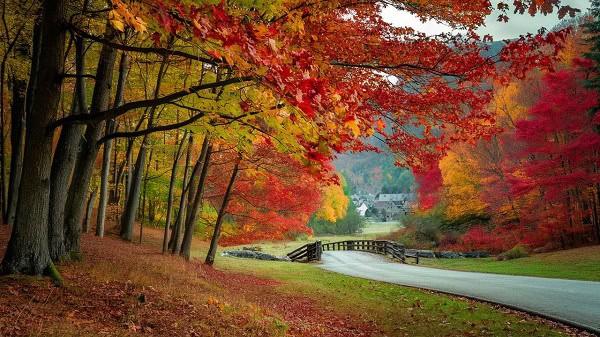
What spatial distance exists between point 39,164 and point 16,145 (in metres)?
10.0

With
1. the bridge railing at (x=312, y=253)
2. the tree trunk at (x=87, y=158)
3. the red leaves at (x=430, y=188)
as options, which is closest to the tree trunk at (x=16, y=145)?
the tree trunk at (x=87, y=158)

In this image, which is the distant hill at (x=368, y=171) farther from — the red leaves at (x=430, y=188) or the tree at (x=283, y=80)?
the tree at (x=283, y=80)

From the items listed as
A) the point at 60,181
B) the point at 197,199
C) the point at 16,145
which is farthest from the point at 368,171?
the point at 60,181

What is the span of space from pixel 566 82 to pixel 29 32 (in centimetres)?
2418

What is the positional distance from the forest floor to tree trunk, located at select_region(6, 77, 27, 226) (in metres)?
3.56

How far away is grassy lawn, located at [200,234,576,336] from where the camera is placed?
296 inches

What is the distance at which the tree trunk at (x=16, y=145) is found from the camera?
13133 mm

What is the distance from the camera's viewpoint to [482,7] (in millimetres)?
7324

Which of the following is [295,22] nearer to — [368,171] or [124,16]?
[124,16]

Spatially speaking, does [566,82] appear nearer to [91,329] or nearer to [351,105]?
[351,105]

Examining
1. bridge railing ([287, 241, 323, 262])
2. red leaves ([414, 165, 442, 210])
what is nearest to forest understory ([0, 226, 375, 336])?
bridge railing ([287, 241, 323, 262])

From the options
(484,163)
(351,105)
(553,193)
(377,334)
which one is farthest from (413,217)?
(351,105)

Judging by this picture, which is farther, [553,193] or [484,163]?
[484,163]

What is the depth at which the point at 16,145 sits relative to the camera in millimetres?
13945
